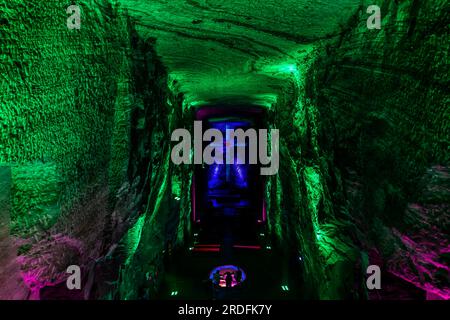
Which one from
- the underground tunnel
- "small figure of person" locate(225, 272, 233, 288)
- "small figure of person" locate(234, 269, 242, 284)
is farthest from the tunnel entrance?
the underground tunnel

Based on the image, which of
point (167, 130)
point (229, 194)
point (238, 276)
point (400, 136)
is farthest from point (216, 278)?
point (400, 136)

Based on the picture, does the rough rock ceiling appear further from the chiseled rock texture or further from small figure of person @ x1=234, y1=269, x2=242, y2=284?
small figure of person @ x1=234, y1=269, x2=242, y2=284

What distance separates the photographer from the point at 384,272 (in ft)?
7.82

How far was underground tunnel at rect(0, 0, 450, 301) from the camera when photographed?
5.58 feet

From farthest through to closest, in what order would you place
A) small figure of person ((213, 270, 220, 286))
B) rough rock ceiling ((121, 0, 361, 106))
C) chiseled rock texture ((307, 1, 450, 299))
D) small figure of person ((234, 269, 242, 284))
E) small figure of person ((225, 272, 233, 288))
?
small figure of person ((234, 269, 242, 284)), small figure of person ((213, 270, 220, 286)), small figure of person ((225, 272, 233, 288)), rough rock ceiling ((121, 0, 361, 106)), chiseled rock texture ((307, 1, 450, 299))

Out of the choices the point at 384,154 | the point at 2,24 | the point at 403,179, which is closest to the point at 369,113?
the point at 384,154

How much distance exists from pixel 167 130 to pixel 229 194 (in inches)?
281

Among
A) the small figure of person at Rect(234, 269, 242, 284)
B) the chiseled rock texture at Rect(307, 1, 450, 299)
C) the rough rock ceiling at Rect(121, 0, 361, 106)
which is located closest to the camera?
the chiseled rock texture at Rect(307, 1, 450, 299)

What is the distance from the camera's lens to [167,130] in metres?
4.96

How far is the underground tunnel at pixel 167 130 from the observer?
1.70 metres

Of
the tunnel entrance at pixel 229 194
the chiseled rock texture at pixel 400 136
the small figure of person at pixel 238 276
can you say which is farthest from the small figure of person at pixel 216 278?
the chiseled rock texture at pixel 400 136

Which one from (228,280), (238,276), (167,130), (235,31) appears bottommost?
(238,276)

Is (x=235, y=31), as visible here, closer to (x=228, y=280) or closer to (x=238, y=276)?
(x=228, y=280)

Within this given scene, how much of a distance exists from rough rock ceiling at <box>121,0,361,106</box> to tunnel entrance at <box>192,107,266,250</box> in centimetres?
413
